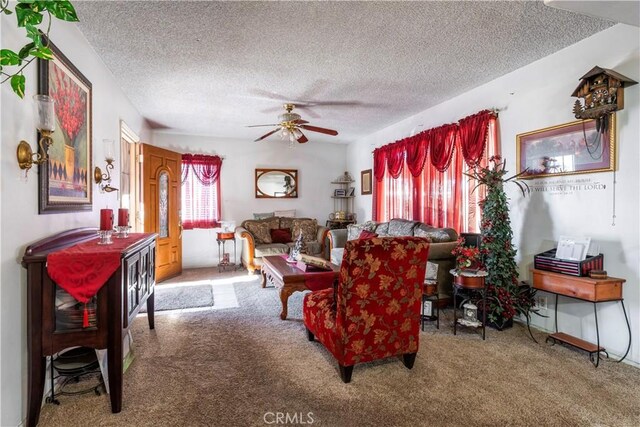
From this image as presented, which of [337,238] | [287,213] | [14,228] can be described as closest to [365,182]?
[337,238]

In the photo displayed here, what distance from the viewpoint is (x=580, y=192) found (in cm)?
290

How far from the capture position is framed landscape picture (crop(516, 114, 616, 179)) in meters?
2.70

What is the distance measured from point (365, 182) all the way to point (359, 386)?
4.91m

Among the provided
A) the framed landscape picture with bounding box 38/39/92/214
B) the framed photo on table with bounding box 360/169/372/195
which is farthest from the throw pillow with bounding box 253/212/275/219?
the framed landscape picture with bounding box 38/39/92/214

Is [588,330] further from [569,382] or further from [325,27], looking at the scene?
[325,27]

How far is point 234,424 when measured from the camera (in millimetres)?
1859

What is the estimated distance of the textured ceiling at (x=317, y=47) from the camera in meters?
2.38

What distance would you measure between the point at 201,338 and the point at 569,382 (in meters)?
2.90

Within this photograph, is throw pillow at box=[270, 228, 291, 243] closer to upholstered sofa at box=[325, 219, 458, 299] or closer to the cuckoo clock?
upholstered sofa at box=[325, 219, 458, 299]

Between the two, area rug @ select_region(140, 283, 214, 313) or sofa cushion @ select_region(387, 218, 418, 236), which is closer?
area rug @ select_region(140, 283, 214, 313)

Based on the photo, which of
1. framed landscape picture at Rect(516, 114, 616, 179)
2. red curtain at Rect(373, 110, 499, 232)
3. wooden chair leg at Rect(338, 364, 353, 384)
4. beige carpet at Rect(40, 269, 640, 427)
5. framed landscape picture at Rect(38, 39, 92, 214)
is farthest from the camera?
red curtain at Rect(373, 110, 499, 232)

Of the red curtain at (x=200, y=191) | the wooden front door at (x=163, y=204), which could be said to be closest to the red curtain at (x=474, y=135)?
the wooden front door at (x=163, y=204)

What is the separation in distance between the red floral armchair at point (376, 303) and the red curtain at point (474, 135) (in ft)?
7.11

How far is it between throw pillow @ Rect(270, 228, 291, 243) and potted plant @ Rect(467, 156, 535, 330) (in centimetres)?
377
